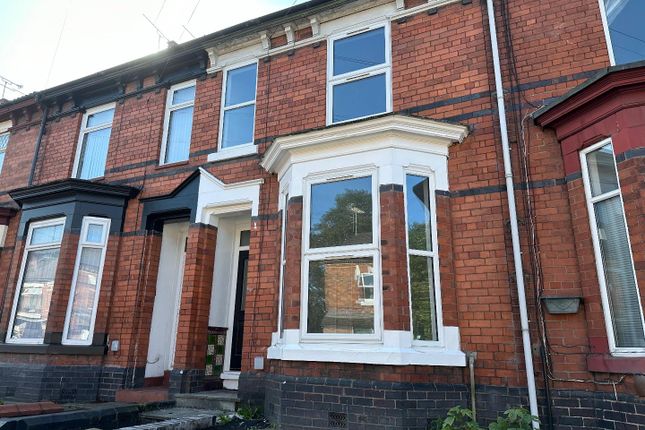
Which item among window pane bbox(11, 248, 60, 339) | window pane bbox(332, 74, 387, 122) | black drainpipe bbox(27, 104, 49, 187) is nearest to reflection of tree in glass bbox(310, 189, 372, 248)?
window pane bbox(332, 74, 387, 122)

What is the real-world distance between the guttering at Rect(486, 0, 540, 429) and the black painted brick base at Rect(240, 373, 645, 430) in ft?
0.67

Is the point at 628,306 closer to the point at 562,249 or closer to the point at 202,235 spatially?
the point at 562,249

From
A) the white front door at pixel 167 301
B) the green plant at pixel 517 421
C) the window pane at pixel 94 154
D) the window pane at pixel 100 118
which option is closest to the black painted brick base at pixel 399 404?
the green plant at pixel 517 421

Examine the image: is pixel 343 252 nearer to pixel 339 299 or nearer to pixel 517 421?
pixel 339 299

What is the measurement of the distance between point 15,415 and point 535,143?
22.6 ft

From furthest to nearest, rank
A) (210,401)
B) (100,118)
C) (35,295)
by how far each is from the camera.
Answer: (100,118) → (35,295) → (210,401)

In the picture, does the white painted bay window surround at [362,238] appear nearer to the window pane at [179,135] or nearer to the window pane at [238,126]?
the window pane at [238,126]

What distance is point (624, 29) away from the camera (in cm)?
563

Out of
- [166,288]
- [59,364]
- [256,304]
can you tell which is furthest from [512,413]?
[59,364]

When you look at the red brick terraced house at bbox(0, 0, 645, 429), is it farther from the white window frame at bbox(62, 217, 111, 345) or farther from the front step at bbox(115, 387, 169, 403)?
the front step at bbox(115, 387, 169, 403)

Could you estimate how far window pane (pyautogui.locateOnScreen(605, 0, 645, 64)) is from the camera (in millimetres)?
5508

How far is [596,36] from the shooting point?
5676 mm

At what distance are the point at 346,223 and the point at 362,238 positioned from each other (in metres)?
0.29

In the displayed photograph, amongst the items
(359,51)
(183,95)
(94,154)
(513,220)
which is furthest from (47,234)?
(513,220)
